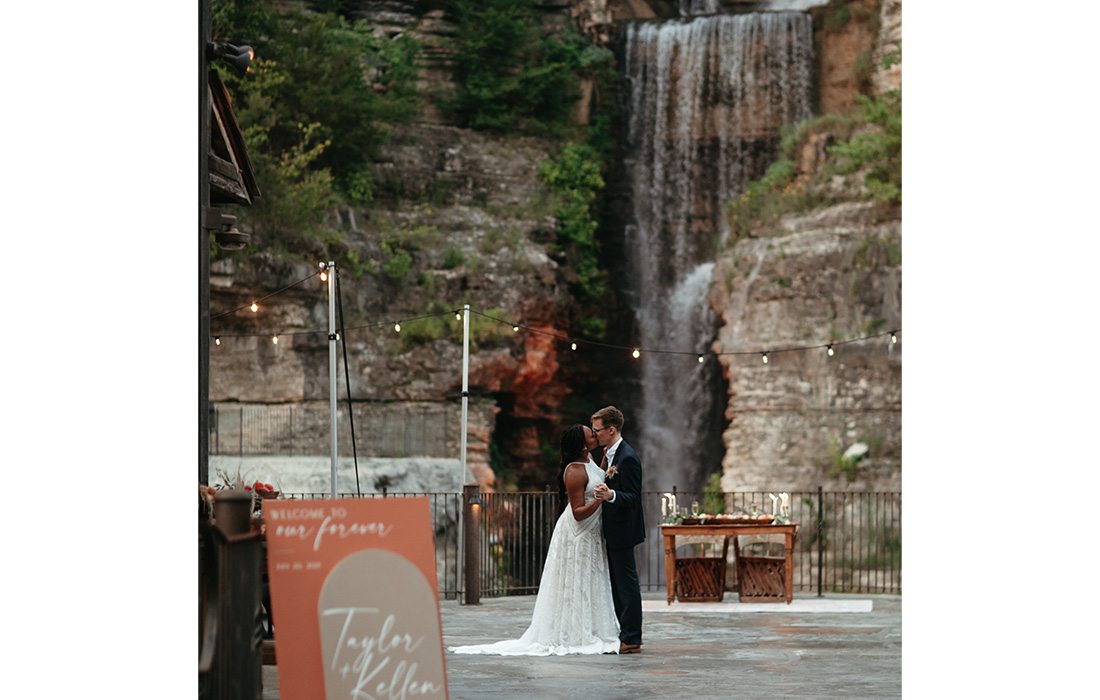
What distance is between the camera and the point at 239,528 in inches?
221

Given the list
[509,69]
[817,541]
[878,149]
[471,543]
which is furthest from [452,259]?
[471,543]

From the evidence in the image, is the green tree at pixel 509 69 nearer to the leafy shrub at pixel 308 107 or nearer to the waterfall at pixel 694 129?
the waterfall at pixel 694 129

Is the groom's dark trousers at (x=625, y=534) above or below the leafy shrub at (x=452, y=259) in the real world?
below

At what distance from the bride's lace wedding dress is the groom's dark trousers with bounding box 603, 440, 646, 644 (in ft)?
0.50

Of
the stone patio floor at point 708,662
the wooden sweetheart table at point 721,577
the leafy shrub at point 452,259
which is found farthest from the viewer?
the leafy shrub at point 452,259

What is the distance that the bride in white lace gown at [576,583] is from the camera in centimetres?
1067

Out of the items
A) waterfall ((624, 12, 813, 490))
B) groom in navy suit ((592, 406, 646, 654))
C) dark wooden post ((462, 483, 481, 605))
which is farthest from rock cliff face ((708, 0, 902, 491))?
→ groom in navy suit ((592, 406, 646, 654))

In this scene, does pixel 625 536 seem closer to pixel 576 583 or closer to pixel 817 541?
pixel 576 583

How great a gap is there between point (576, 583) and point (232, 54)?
4386mm

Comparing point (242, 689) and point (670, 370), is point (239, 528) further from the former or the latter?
point (670, 370)

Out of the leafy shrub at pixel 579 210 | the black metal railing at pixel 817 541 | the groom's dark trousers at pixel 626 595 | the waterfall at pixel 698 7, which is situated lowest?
the black metal railing at pixel 817 541

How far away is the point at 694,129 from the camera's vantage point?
A: 98.3 ft

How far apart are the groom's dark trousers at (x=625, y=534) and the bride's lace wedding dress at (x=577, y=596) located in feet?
0.50

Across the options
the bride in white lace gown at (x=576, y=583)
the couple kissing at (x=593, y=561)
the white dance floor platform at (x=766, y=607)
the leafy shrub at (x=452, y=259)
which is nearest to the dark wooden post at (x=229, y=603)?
the couple kissing at (x=593, y=561)
